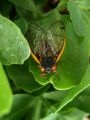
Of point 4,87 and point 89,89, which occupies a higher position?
point 4,87

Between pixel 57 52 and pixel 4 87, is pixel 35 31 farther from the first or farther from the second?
pixel 4 87

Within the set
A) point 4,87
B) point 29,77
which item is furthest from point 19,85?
point 4,87

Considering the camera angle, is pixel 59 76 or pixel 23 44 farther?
pixel 59 76

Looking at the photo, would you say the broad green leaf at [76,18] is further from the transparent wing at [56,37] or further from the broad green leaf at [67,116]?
the broad green leaf at [67,116]

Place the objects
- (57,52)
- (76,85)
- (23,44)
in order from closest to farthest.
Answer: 1. (23,44)
2. (76,85)
3. (57,52)

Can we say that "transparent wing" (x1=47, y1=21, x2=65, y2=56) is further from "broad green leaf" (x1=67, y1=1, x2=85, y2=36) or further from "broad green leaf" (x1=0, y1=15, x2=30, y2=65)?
"broad green leaf" (x1=0, y1=15, x2=30, y2=65)

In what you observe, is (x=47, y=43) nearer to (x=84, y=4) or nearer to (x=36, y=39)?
(x=36, y=39)

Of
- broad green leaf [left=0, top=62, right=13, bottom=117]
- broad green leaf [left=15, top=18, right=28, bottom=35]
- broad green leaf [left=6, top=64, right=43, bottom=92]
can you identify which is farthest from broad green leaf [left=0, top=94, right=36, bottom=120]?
broad green leaf [left=0, top=62, right=13, bottom=117]
